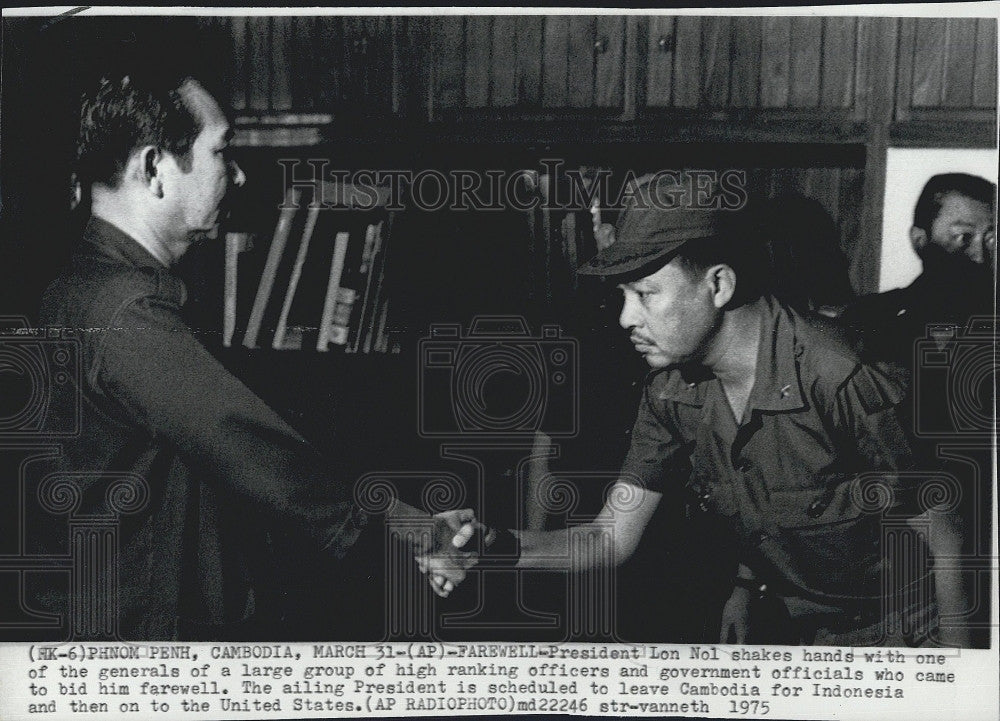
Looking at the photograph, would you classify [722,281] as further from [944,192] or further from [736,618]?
[736,618]

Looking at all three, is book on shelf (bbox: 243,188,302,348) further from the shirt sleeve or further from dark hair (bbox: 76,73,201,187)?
dark hair (bbox: 76,73,201,187)

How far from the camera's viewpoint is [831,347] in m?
2.82

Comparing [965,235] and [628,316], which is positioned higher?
[965,235]

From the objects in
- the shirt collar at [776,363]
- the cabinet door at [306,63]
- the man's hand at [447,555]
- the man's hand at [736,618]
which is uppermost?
the cabinet door at [306,63]

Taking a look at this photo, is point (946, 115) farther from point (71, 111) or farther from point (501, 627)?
point (71, 111)

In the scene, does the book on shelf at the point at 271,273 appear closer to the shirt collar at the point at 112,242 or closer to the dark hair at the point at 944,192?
the shirt collar at the point at 112,242

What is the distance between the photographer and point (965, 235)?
9.34 ft

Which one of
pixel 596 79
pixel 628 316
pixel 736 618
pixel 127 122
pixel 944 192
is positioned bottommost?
pixel 736 618

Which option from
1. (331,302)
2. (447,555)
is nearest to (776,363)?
(447,555)

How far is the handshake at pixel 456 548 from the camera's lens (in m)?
2.87

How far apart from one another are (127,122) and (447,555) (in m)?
1.21

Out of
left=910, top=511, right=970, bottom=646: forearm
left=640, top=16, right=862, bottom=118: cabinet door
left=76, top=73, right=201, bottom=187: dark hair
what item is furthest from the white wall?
left=76, top=73, right=201, bottom=187: dark hair

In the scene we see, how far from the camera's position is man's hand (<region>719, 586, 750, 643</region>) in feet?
9.43

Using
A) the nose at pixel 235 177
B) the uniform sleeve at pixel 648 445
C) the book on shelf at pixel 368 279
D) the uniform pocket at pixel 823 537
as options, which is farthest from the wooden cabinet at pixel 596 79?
the uniform pocket at pixel 823 537
